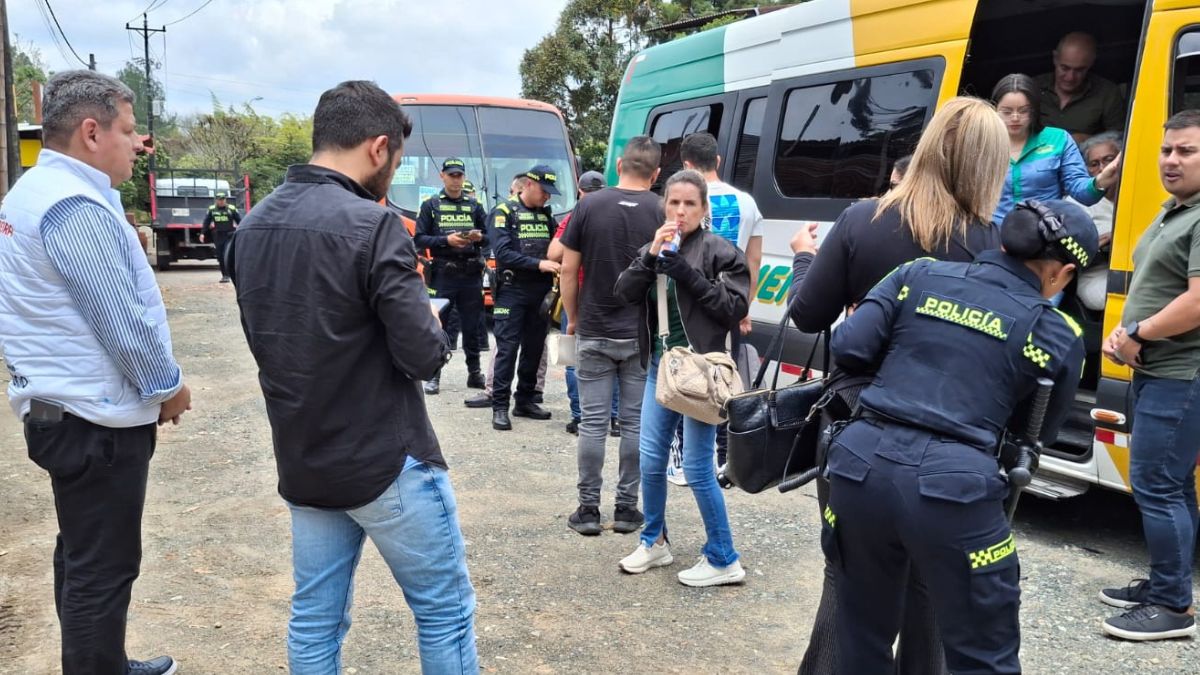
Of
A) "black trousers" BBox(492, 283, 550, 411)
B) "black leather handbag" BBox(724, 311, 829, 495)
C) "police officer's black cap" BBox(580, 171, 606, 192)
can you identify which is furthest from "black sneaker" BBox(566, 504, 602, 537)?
"police officer's black cap" BBox(580, 171, 606, 192)

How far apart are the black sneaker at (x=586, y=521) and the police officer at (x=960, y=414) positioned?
2574 millimetres

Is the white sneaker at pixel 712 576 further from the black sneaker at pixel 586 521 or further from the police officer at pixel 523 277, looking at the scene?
the police officer at pixel 523 277

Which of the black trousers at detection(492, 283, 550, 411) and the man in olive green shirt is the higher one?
the man in olive green shirt

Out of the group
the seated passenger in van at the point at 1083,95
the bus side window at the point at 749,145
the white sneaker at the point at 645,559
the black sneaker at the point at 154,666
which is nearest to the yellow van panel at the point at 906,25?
the seated passenger in van at the point at 1083,95

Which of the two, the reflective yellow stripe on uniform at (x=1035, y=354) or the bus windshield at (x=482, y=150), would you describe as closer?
the reflective yellow stripe on uniform at (x=1035, y=354)

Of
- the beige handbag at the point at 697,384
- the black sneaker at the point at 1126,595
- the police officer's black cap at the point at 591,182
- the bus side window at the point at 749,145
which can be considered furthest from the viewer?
the police officer's black cap at the point at 591,182

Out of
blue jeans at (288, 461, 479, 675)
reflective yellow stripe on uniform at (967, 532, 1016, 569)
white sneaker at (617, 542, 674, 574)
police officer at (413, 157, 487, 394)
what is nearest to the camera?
reflective yellow stripe on uniform at (967, 532, 1016, 569)

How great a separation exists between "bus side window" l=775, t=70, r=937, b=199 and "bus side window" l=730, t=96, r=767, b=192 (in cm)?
35

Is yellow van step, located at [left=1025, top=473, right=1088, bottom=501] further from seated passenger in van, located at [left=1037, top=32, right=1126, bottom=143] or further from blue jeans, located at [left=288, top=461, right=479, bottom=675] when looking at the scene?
blue jeans, located at [left=288, top=461, right=479, bottom=675]

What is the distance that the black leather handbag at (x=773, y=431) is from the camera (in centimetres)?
264

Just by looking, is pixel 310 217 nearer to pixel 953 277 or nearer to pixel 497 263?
pixel 953 277

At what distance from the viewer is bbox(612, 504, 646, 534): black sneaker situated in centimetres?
468

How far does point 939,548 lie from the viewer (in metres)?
2.04

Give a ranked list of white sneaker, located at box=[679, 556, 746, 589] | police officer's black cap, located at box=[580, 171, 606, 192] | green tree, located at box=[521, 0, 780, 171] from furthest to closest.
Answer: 1. green tree, located at box=[521, 0, 780, 171]
2. police officer's black cap, located at box=[580, 171, 606, 192]
3. white sneaker, located at box=[679, 556, 746, 589]
